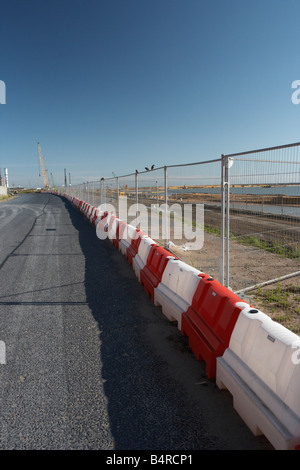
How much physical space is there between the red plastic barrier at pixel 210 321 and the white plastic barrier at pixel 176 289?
138 millimetres

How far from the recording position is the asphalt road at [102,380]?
240 centimetres

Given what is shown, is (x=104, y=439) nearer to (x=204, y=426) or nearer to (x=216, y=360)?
(x=204, y=426)

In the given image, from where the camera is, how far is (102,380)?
3.09 meters

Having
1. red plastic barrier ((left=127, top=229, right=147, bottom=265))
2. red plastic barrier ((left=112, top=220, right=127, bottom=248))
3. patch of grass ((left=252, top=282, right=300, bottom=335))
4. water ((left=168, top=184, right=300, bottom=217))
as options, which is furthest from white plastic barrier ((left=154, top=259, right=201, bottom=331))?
red plastic barrier ((left=112, top=220, right=127, bottom=248))

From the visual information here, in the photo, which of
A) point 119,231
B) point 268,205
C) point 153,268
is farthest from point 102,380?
point 119,231

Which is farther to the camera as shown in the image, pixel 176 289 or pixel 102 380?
pixel 176 289

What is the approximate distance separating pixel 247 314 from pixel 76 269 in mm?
4959

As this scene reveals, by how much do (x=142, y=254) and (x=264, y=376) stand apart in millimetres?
4082

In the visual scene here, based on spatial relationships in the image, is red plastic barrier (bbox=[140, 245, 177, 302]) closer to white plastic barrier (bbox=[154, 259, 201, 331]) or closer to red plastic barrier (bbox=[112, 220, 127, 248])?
white plastic barrier (bbox=[154, 259, 201, 331])

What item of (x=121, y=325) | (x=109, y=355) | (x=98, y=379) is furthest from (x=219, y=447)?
(x=121, y=325)

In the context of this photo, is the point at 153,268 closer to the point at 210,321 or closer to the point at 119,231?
the point at 210,321

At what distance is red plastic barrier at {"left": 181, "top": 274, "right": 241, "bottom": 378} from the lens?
3.03 metres
